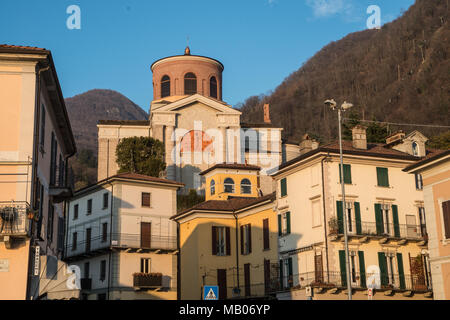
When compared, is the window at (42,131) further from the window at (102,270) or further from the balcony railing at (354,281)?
the window at (102,270)

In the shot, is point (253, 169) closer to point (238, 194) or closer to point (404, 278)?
point (238, 194)

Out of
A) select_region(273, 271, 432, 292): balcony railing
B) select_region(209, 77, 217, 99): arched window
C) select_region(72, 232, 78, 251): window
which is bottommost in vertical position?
select_region(273, 271, 432, 292): balcony railing

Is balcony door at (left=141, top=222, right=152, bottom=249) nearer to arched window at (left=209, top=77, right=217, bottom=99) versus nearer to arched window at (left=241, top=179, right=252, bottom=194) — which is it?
arched window at (left=241, top=179, right=252, bottom=194)

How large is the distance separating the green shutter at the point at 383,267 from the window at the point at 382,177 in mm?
Answer: 4517

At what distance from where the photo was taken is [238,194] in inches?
2087

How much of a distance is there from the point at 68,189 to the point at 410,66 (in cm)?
12111

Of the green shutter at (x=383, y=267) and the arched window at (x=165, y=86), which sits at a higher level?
the arched window at (x=165, y=86)

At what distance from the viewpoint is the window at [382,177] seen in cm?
4019

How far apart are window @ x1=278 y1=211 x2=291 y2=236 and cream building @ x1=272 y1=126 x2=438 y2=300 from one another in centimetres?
6

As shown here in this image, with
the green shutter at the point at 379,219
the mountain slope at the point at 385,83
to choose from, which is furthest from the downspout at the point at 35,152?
the mountain slope at the point at 385,83

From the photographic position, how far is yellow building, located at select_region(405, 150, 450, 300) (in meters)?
26.9

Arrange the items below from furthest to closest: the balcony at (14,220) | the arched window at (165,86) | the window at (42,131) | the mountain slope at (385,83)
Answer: the mountain slope at (385,83)
the arched window at (165,86)
the window at (42,131)
the balcony at (14,220)

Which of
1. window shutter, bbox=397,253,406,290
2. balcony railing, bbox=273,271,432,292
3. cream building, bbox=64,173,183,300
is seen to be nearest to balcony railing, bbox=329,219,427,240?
window shutter, bbox=397,253,406,290

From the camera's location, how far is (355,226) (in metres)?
38.3
